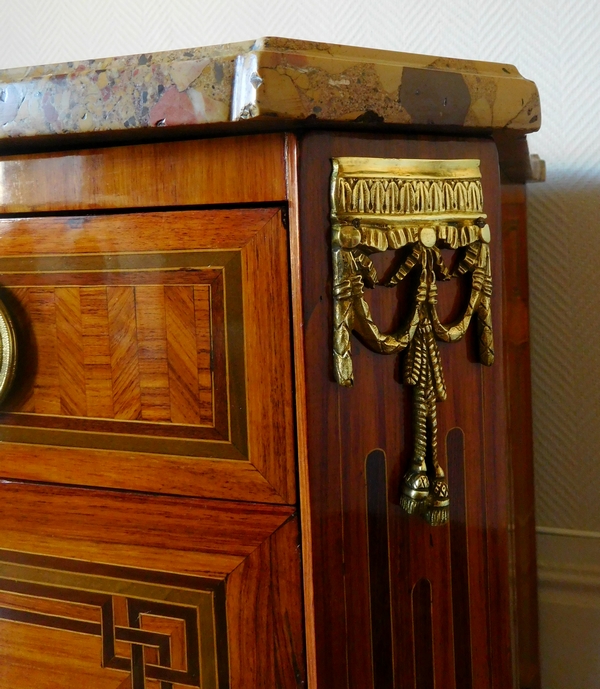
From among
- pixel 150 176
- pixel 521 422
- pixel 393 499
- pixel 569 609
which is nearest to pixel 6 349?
pixel 150 176

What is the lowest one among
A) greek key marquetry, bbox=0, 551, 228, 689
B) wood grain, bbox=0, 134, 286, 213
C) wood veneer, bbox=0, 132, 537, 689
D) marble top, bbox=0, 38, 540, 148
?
greek key marquetry, bbox=0, 551, 228, 689

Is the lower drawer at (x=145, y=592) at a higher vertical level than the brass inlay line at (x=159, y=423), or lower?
lower

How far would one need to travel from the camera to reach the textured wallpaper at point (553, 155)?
2.56 ft

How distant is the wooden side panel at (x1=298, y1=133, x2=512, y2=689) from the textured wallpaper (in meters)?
0.32

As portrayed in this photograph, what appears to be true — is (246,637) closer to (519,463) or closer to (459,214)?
(459,214)

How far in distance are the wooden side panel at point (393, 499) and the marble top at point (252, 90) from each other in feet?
0.08

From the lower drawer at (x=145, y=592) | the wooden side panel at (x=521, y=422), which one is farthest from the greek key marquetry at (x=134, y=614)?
the wooden side panel at (x=521, y=422)

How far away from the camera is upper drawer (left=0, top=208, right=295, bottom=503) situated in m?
0.43

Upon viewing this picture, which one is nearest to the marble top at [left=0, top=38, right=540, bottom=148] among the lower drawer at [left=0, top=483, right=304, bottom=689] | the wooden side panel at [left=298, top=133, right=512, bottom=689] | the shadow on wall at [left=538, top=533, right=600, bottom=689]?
the wooden side panel at [left=298, top=133, right=512, bottom=689]

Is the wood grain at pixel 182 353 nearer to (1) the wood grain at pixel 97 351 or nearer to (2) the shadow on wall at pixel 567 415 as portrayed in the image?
(1) the wood grain at pixel 97 351

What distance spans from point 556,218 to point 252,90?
0.52 meters

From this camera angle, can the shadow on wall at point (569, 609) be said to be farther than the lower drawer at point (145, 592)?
Yes

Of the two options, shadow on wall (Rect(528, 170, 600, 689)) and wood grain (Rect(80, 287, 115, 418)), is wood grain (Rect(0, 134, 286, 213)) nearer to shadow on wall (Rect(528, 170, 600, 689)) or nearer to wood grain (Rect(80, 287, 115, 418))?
wood grain (Rect(80, 287, 115, 418))

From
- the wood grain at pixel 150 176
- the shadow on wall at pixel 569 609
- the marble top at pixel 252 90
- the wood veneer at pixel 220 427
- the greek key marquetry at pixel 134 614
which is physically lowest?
the shadow on wall at pixel 569 609
